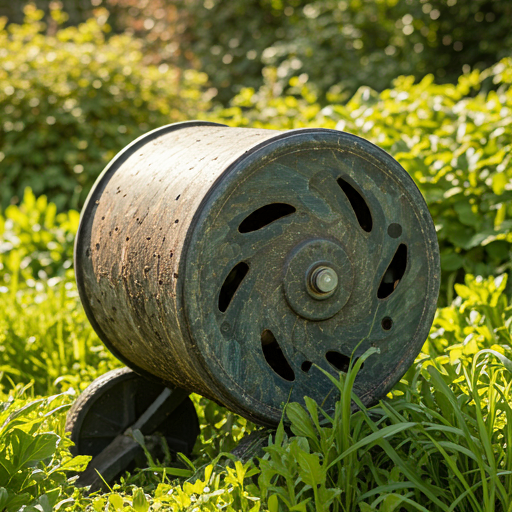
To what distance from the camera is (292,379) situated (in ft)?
6.77

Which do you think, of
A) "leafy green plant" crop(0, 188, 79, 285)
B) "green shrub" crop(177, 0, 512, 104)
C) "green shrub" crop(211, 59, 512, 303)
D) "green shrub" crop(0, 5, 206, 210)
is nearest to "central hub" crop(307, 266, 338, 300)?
"green shrub" crop(211, 59, 512, 303)

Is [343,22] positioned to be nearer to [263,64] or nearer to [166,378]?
[263,64]

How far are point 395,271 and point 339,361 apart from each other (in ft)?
1.17

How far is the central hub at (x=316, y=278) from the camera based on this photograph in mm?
1935

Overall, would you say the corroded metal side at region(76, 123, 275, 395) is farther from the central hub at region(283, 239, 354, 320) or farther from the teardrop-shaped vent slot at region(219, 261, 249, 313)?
the central hub at region(283, 239, 354, 320)

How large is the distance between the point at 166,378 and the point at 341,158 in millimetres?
947

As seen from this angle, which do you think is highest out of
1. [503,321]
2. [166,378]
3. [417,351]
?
[166,378]

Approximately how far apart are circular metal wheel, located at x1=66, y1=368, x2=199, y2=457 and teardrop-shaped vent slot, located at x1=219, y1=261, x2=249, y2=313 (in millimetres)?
596

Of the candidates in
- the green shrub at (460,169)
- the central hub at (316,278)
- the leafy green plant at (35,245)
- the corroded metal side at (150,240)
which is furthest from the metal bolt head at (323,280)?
the leafy green plant at (35,245)

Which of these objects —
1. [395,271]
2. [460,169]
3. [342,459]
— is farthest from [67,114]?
[342,459]

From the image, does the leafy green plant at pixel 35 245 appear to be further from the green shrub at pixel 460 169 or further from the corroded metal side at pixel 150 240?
the corroded metal side at pixel 150 240

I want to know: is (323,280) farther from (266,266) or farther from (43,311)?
(43,311)

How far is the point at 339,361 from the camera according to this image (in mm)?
2158

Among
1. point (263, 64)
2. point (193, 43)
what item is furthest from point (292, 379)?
point (193, 43)
